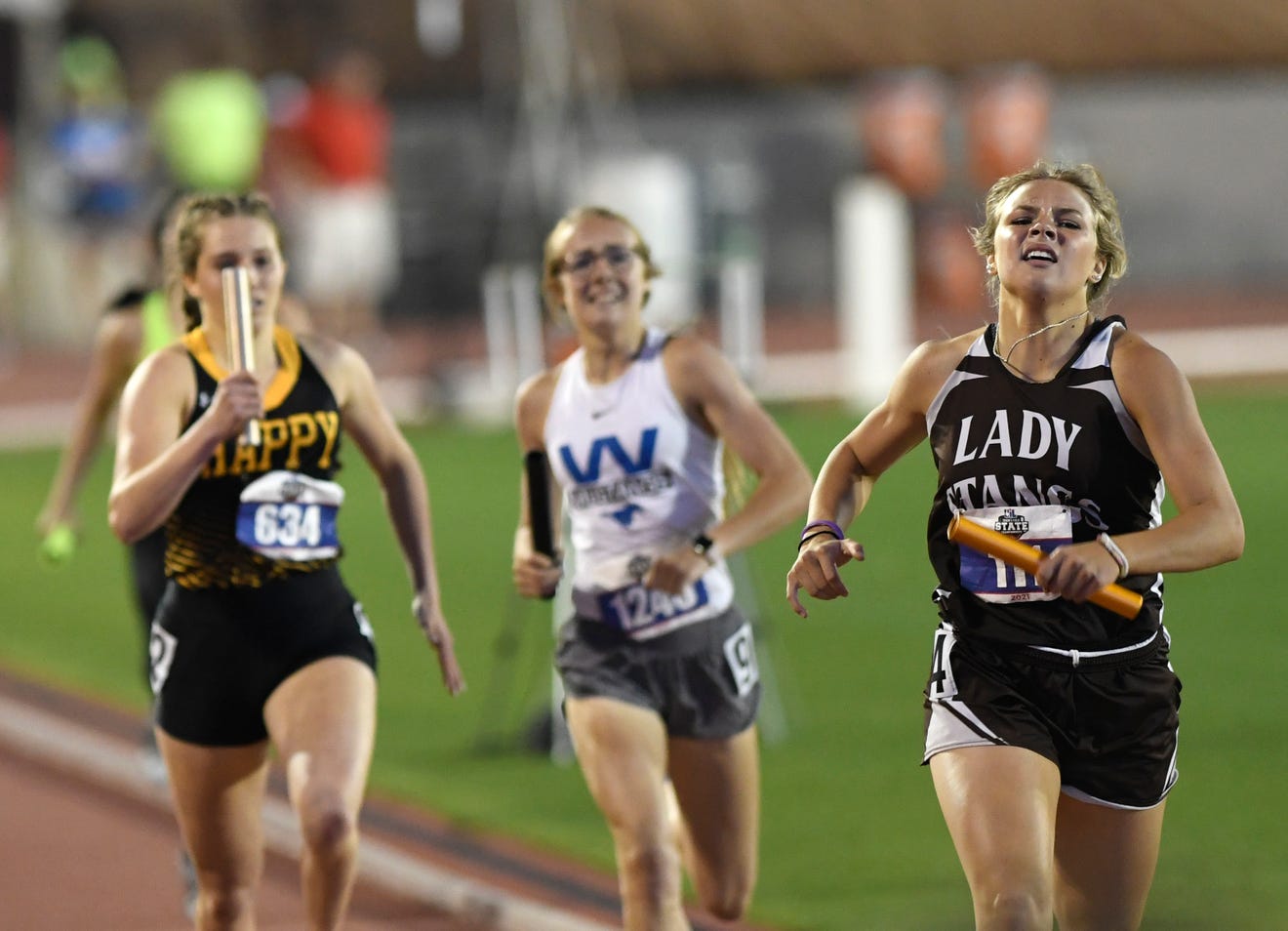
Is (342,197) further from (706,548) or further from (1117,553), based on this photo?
(1117,553)

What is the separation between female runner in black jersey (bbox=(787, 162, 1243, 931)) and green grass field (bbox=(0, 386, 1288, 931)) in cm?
238

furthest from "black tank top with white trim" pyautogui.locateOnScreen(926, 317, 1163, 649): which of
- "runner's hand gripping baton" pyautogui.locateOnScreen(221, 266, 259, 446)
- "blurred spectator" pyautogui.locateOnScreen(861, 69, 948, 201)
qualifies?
"blurred spectator" pyautogui.locateOnScreen(861, 69, 948, 201)

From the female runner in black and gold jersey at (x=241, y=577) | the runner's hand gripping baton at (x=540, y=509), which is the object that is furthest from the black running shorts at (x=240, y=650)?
the runner's hand gripping baton at (x=540, y=509)

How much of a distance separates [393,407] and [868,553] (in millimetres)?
9315

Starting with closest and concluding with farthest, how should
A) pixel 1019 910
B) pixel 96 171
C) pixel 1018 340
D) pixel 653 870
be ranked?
pixel 1019 910 < pixel 1018 340 < pixel 653 870 < pixel 96 171

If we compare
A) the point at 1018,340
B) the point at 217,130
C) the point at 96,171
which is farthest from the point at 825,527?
the point at 96,171

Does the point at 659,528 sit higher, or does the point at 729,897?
the point at 659,528

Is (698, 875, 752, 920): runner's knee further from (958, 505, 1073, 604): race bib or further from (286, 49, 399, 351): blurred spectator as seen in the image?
(286, 49, 399, 351): blurred spectator

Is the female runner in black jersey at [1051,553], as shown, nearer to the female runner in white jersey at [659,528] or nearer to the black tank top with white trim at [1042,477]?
the black tank top with white trim at [1042,477]

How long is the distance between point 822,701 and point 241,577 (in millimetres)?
5368

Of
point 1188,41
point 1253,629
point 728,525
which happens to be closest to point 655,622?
point 728,525

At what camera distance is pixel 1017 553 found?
4.59 metres

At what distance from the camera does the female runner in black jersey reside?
4.91m

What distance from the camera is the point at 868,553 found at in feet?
49.8
